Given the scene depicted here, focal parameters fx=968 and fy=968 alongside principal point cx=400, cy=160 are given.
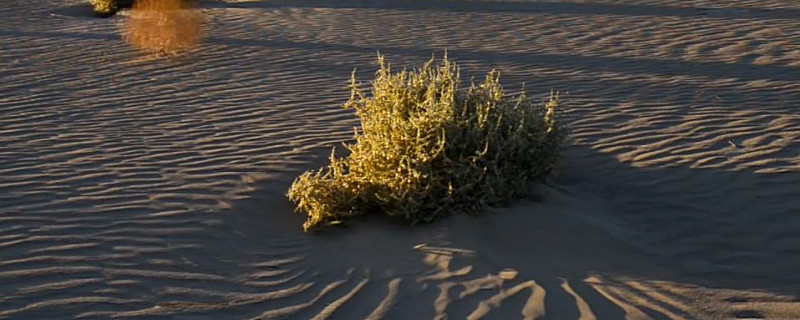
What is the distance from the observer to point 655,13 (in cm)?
1464

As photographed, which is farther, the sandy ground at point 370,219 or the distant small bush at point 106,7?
the distant small bush at point 106,7

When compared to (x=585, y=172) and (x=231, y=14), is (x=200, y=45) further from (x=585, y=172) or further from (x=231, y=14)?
(x=585, y=172)

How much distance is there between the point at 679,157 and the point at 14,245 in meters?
4.62

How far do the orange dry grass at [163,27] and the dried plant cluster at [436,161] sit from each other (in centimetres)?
672

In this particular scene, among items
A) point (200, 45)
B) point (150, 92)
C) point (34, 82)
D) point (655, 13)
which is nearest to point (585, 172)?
point (150, 92)

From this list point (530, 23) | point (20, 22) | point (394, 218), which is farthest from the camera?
point (20, 22)

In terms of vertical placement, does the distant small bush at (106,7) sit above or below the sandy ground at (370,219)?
above

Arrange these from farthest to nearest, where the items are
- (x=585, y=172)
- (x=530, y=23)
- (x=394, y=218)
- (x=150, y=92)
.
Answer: (x=530, y=23) < (x=150, y=92) < (x=585, y=172) < (x=394, y=218)

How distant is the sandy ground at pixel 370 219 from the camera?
198 inches

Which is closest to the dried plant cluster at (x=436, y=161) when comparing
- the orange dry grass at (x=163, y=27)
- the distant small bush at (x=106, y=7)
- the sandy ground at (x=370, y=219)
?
the sandy ground at (x=370, y=219)

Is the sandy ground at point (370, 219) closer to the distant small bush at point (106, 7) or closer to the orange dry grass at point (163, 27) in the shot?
the orange dry grass at point (163, 27)

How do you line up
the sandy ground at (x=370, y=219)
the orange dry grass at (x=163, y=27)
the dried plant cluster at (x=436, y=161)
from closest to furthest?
the sandy ground at (x=370, y=219)
the dried plant cluster at (x=436, y=161)
the orange dry grass at (x=163, y=27)

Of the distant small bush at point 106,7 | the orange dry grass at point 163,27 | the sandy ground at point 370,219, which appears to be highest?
the distant small bush at point 106,7

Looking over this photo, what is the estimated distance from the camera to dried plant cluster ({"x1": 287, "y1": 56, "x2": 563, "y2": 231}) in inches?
236
